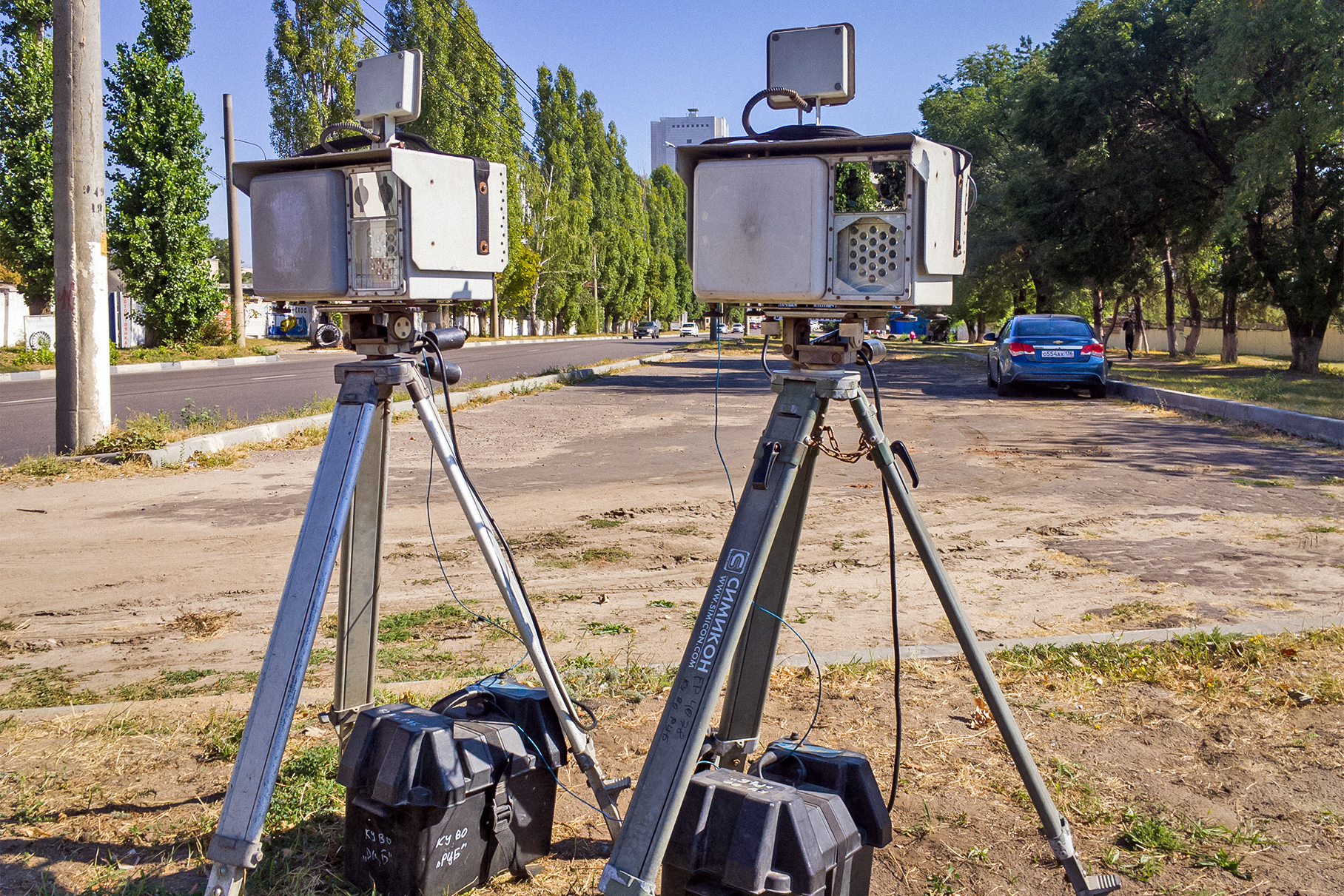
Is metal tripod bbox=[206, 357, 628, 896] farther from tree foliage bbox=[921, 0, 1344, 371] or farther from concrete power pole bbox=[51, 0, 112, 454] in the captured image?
tree foliage bbox=[921, 0, 1344, 371]

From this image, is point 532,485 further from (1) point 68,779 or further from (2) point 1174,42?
(2) point 1174,42

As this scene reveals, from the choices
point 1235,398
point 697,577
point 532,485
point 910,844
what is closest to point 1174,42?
point 1235,398

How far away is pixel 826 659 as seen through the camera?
161 inches

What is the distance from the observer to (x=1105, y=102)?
25.2 metres

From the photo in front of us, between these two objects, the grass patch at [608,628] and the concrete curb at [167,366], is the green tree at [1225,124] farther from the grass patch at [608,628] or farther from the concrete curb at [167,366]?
the concrete curb at [167,366]

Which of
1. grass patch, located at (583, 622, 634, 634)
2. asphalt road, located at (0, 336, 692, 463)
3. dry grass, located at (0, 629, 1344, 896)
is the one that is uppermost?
asphalt road, located at (0, 336, 692, 463)

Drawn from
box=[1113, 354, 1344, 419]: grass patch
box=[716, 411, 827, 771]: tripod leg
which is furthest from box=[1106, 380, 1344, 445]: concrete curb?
box=[716, 411, 827, 771]: tripod leg

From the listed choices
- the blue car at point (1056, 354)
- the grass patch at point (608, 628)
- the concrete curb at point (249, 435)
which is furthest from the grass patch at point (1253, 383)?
the concrete curb at point (249, 435)

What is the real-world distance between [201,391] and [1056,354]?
50.0 ft

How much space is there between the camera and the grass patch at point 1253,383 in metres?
14.2

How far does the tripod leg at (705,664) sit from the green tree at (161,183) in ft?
103

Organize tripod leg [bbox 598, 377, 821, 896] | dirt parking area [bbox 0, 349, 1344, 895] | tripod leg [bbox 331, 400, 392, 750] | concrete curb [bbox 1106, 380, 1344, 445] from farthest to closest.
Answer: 1. concrete curb [bbox 1106, 380, 1344, 445]
2. dirt parking area [bbox 0, 349, 1344, 895]
3. tripod leg [bbox 331, 400, 392, 750]
4. tripod leg [bbox 598, 377, 821, 896]

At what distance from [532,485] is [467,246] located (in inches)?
248

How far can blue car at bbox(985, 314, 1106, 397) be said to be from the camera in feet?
56.2
